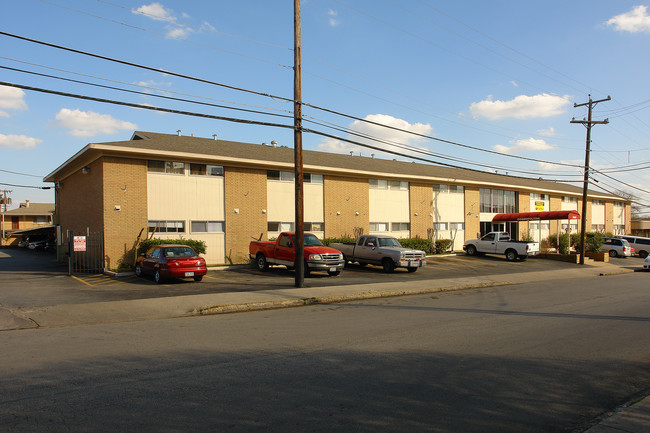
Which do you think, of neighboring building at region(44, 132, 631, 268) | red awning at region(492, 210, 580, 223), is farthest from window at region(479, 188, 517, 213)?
neighboring building at region(44, 132, 631, 268)

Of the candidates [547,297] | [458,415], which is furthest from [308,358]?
[547,297]

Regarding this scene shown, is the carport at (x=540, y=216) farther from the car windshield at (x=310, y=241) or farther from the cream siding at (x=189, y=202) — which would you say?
the cream siding at (x=189, y=202)

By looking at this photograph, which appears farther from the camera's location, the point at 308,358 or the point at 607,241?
the point at 607,241

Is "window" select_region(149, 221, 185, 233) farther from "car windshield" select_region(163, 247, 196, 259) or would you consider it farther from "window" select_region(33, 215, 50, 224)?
"window" select_region(33, 215, 50, 224)

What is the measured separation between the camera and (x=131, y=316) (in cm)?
1052

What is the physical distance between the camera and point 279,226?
24.8 metres

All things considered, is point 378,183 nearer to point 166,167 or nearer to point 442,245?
point 442,245

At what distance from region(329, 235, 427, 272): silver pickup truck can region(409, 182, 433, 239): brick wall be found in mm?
9555

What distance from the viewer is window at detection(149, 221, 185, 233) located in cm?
2075

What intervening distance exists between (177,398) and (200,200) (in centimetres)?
1784

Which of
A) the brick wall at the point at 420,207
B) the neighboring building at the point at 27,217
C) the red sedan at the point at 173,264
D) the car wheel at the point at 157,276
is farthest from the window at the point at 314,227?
the neighboring building at the point at 27,217

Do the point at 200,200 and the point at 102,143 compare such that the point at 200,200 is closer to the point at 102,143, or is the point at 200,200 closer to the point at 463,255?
the point at 102,143

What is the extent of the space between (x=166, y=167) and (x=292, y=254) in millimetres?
7681

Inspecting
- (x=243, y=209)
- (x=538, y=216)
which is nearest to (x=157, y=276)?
(x=243, y=209)
